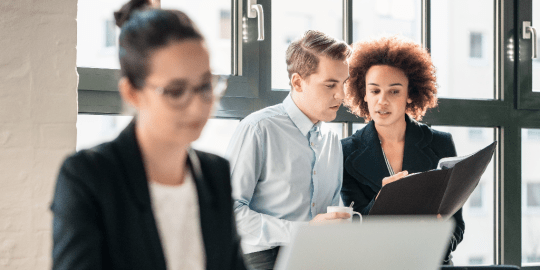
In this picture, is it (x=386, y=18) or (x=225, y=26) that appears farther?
(x=386, y=18)

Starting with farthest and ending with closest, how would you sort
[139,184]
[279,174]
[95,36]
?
[95,36] < [279,174] < [139,184]

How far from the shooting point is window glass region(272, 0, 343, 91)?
207 cm

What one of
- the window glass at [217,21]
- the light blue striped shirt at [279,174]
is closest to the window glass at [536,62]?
the light blue striped shirt at [279,174]

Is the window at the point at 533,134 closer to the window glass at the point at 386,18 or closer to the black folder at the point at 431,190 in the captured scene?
the window glass at the point at 386,18

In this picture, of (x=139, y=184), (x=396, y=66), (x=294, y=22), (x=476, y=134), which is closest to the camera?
(x=139, y=184)

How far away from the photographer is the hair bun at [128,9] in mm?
822

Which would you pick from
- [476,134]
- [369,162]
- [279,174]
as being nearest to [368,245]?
[279,174]

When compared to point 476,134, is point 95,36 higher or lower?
higher

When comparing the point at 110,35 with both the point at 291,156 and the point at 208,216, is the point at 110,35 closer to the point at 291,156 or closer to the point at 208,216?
the point at 291,156

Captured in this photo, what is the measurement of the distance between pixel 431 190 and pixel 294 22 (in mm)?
1016

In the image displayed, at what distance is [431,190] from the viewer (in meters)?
1.40

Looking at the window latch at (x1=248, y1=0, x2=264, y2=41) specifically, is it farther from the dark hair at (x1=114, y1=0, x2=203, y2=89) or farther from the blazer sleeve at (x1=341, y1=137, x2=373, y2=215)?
the dark hair at (x1=114, y1=0, x2=203, y2=89)

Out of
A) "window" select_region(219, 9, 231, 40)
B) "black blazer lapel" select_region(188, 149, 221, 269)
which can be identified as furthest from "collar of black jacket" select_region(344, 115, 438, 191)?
"black blazer lapel" select_region(188, 149, 221, 269)

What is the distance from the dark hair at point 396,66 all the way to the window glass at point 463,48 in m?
0.36
